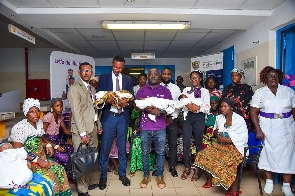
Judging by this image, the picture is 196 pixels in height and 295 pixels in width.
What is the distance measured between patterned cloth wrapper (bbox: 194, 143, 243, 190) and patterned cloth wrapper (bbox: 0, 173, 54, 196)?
1884mm

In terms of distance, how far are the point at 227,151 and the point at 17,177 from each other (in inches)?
96.8

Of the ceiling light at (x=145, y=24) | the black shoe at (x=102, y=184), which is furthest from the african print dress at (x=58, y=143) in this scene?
the ceiling light at (x=145, y=24)

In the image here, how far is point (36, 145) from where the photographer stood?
2830mm

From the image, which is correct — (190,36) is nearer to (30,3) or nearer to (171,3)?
(171,3)

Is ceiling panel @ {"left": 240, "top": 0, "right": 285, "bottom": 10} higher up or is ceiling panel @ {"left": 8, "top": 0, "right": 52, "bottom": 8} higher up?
ceiling panel @ {"left": 8, "top": 0, "right": 52, "bottom": 8}

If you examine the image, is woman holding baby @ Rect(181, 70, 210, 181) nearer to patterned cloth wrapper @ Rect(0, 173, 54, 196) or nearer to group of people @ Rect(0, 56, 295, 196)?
group of people @ Rect(0, 56, 295, 196)

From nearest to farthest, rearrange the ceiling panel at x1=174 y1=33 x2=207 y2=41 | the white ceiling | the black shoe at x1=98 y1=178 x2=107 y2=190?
the black shoe at x1=98 y1=178 x2=107 y2=190
the white ceiling
the ceiling panel at x1=174 y1=33 x2=207 y2=41

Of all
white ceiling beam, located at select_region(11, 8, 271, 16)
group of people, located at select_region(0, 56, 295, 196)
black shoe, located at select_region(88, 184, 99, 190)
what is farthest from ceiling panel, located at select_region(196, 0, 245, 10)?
black shoe, located at select_region(88, 184, 99, 190)

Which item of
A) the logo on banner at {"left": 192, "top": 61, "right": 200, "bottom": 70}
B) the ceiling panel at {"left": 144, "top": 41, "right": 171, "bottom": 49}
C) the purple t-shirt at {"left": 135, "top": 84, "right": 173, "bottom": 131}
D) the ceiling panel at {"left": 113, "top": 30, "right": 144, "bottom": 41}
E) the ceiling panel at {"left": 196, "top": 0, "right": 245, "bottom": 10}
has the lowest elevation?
the purple t-shirt at {"left": 135, "top": 84, "right": 173, "bottom": 131}

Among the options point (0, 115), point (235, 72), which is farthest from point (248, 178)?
point (0, 115)

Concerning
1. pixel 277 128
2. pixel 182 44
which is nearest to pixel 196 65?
pixel 182 44

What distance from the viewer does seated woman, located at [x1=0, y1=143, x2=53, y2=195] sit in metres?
2.13

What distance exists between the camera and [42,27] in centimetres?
507

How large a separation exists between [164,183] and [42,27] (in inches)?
158
